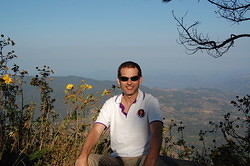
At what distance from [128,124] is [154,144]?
363mm

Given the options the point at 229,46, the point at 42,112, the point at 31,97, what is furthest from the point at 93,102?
the point at 229,46

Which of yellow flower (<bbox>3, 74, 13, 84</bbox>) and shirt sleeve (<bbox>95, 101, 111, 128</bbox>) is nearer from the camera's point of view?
shirt sleeve (<bbox>95, 101, 111, 128</bbox>)

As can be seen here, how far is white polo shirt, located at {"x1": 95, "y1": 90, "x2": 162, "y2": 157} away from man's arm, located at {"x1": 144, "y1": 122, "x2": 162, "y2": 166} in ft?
0.29

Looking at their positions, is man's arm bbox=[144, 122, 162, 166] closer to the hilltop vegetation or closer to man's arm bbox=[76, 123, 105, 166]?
man's arm bbox=[76, 123, 105, 166]

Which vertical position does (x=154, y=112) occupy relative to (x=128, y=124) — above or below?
above

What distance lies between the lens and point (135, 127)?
2.23m

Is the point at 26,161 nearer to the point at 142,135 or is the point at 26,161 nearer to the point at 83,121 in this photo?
the point at 83,121

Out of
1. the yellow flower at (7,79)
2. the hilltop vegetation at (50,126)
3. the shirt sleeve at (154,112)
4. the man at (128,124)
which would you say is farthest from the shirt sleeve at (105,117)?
the yellow flower at (7,79)

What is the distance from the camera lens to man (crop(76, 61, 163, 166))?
2166 millimetres

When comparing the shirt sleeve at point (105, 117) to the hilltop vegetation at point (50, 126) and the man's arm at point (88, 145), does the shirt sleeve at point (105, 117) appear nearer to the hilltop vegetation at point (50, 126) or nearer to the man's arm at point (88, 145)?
the man's arm at point (88, 145)

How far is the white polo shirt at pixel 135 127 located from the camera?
7.21 ft

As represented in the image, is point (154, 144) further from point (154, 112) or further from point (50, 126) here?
point (50, 126)

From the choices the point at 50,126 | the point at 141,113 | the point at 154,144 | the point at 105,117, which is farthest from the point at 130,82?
the point at 50,126

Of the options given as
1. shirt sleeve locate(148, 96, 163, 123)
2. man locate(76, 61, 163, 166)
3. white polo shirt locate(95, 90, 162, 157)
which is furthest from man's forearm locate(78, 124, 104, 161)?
shirt sleeve locate(148, 96, 163, 123)
